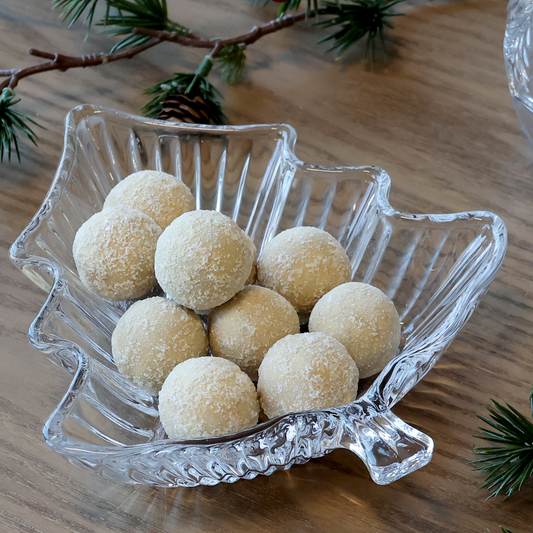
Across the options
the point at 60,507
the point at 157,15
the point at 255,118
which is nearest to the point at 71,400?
the point at 60,507

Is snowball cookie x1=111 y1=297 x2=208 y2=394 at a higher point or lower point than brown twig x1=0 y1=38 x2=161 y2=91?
lower

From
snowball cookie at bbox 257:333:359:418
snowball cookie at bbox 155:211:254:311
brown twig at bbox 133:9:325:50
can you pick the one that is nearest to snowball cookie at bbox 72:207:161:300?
snowball cookie at bbox 155:211:254:311

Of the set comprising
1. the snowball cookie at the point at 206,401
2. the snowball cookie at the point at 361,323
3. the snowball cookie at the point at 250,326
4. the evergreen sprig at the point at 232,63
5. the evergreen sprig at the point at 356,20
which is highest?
Result: the evergreen sprig at the point at 356,20

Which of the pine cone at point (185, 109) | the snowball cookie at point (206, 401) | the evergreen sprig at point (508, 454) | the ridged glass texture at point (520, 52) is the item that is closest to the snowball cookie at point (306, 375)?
the snowball cookie at point (206, 401)

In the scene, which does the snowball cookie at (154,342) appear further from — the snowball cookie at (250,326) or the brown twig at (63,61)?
the brown twig at (63,61)

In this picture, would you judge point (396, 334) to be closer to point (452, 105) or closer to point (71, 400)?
point (71, 400)

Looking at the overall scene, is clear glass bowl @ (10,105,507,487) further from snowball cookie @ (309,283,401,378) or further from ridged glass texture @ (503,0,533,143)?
ridged glass texture @ (503,0,533,143)

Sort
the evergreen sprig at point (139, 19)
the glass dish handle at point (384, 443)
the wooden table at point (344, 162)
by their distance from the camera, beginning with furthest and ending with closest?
1. the evergreen sprig at point (139, 19)
2. the wooden table at point (344, 162)
3. the glass dish handle at point (384, 443)
